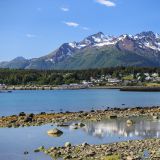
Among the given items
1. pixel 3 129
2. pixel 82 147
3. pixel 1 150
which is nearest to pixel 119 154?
pixel 82 147

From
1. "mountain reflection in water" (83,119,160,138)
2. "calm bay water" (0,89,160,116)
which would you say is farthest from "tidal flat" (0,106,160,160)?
"calm bay water" (0,89,160,116)

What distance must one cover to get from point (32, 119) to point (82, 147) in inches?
905

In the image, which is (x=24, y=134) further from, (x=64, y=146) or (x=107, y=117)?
(x=107, y=117)

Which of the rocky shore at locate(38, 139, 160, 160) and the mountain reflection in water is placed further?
the mountain reflection in water

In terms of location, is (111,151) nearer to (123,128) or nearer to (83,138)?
(83,138)

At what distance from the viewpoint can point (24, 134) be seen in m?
43.4

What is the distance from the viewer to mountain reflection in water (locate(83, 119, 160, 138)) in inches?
1683

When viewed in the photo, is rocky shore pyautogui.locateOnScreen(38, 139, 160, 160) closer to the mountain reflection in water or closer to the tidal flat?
the tidal flat

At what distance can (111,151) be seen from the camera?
31797 mm

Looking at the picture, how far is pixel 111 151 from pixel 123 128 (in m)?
16.0

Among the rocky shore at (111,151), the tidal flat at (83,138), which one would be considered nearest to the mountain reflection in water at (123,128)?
the tidal flat at (83,138)

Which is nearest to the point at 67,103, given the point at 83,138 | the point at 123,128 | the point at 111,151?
the point at 123,128

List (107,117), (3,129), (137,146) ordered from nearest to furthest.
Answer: (137,146)
(3,129)
(107,117)

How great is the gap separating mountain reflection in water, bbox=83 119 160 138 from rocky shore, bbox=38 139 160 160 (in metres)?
6.25
